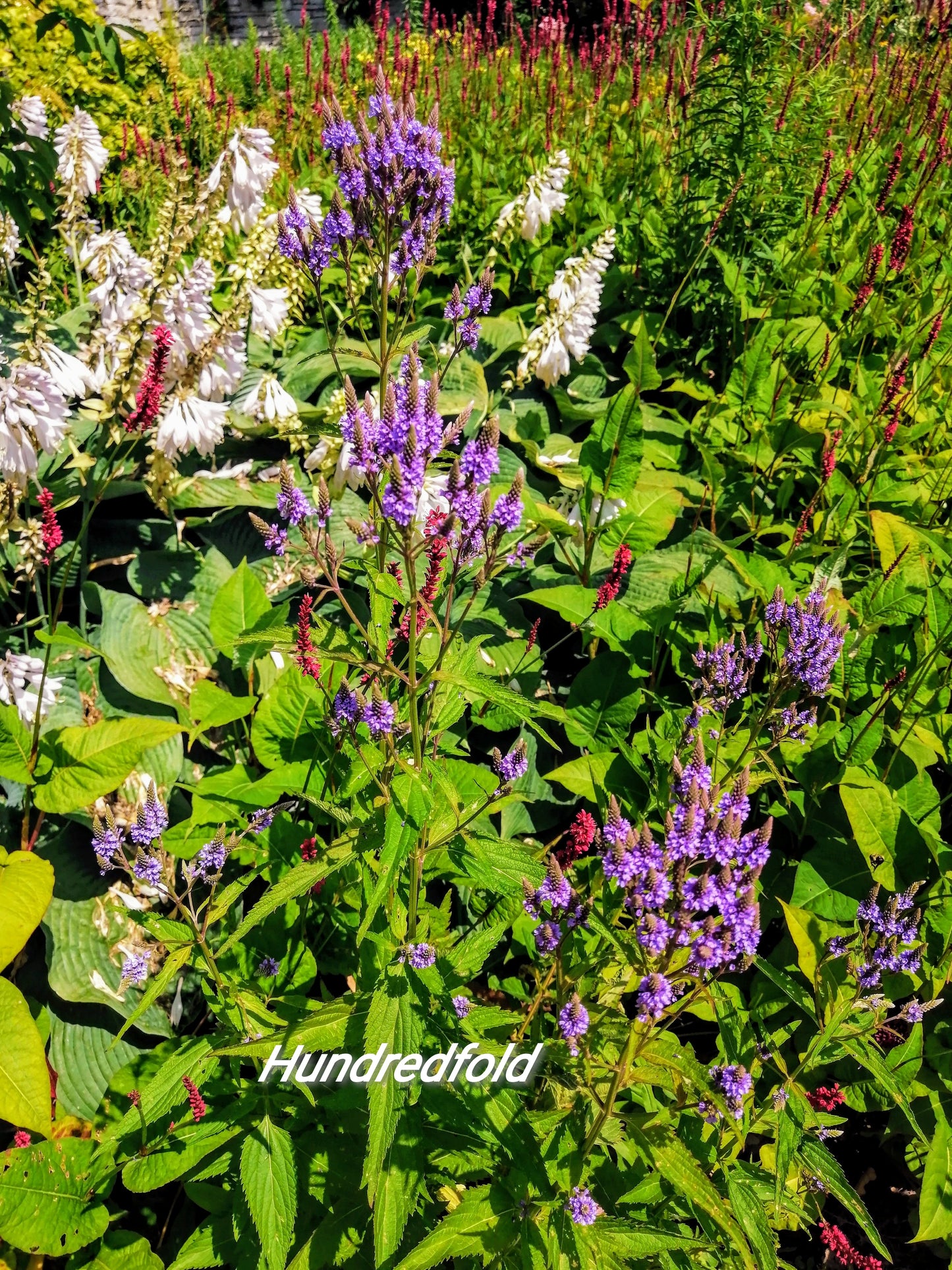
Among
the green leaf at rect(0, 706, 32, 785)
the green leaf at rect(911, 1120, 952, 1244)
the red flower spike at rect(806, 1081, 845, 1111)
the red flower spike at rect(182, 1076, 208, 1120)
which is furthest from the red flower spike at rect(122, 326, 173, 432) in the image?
the green leaf at rect(911, 1120, 952, 1244)

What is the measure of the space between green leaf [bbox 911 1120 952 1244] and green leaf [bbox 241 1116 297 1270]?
50.4 inches

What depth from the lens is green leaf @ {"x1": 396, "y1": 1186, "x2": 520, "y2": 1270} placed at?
4.48 ft

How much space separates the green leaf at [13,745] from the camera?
2117mm

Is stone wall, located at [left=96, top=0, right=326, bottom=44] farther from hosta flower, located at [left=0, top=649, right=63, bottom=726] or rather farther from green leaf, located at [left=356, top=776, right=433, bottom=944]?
green leaf, located at [left=356, top=776, right=433, bottom=944]

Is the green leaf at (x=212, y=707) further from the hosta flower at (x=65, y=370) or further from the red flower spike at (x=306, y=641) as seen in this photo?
the hosta flower at (x=65, y=370)

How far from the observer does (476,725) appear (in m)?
2.76

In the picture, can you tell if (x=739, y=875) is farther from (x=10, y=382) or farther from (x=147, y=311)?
(x=147, y=311)

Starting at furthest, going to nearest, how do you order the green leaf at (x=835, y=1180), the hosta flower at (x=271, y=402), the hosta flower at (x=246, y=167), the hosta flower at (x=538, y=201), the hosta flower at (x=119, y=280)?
the hosta flower at (x=538, y=201)
the hosta flower at (x=271, y=402)
the hosta flower at (x=246, y=167)
the hosta flower at (x=119, y=280)
the green leaf at (x=835, y=1180)

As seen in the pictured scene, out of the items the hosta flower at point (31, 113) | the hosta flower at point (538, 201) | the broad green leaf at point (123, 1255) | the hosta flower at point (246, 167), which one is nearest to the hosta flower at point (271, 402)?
the hosta flower at point (246, 167)

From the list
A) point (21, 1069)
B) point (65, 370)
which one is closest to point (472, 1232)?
point (21, 1069)

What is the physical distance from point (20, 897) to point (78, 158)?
2512 millimetres

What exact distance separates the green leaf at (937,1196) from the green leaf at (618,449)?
192 cm

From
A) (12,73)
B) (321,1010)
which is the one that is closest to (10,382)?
(321,1010)

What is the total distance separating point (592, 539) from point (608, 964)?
148cm
